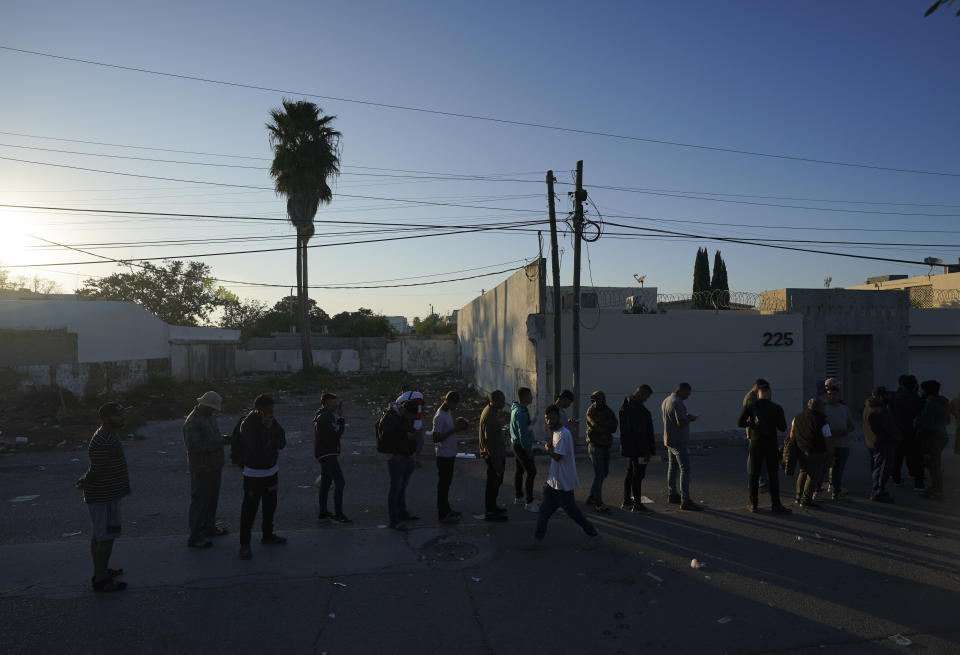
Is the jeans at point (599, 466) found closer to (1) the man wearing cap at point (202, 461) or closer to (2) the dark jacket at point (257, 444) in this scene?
(2) the dark jacket at point (257, 444)

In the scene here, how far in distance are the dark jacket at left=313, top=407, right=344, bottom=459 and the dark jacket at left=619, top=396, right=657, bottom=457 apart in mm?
3705

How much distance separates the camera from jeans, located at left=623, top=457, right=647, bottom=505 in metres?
7.05

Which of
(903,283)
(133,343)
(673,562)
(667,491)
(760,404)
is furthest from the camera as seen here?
(903,283)

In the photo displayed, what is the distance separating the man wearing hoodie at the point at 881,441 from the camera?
7.34 metres

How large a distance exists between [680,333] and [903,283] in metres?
25.8

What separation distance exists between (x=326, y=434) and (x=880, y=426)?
754 centimetres

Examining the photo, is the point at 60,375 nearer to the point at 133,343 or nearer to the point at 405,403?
the point at 133,343

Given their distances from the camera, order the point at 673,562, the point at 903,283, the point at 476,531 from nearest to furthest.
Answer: the point at 673,562
the point at 476,531
the point at 903,283

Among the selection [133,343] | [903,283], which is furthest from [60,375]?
[903,283]

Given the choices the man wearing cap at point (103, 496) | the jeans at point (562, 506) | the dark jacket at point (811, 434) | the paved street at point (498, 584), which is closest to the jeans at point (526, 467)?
the paved street at point (498, 584)

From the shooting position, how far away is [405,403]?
255 inches

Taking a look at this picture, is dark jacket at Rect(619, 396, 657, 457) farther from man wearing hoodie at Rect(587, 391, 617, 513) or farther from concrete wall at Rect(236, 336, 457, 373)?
concrete wall at Rect(236, 336, 457, 373)

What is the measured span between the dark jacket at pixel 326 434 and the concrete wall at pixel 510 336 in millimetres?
6358

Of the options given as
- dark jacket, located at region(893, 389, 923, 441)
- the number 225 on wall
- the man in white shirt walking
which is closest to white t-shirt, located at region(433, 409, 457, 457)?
the man in white shirt walking
